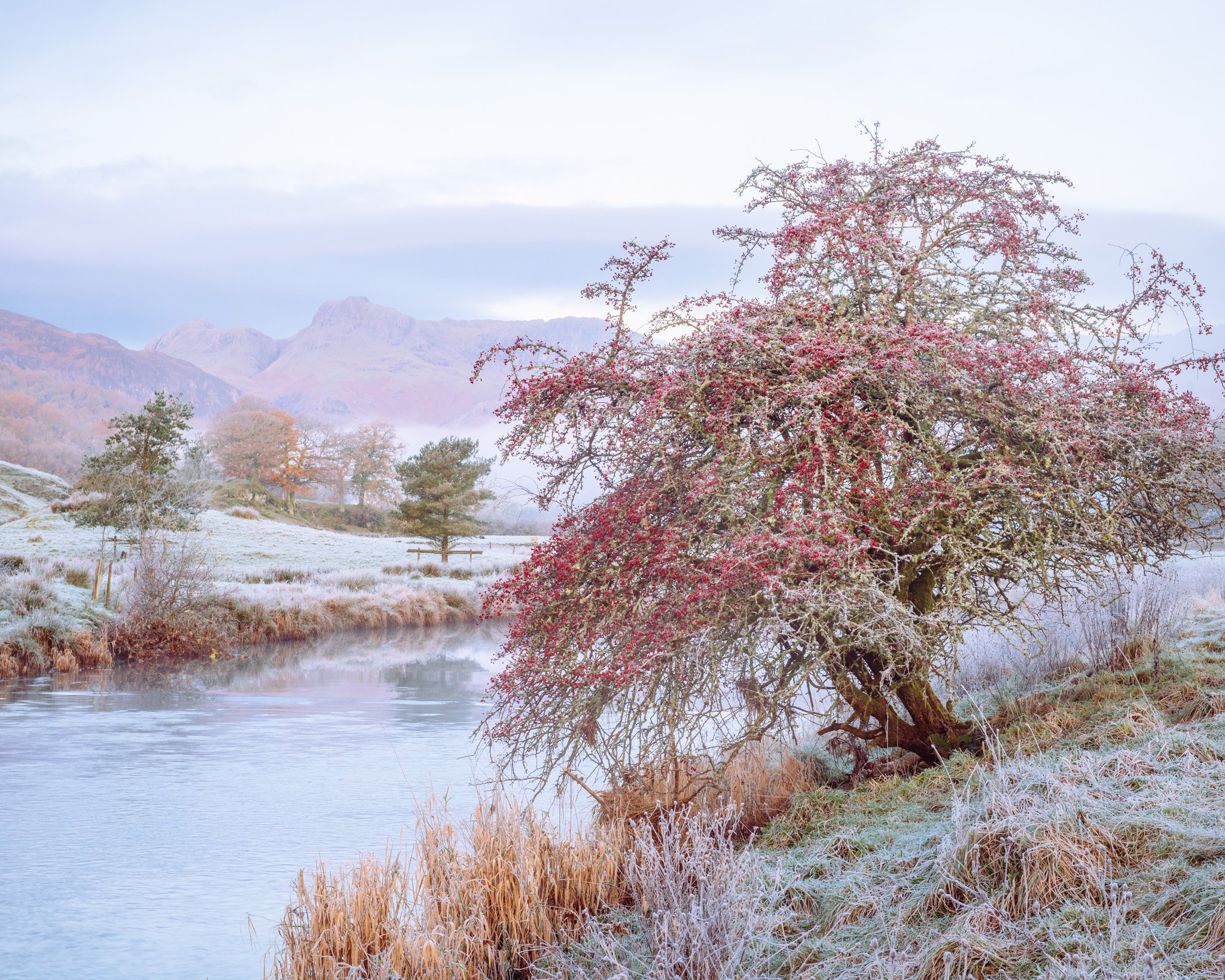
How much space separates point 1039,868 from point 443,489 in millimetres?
33059

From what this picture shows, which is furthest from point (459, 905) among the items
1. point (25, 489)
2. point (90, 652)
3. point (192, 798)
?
point (25, 489)

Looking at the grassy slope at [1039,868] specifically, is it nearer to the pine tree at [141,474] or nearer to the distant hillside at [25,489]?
the pine tree at [141,474]

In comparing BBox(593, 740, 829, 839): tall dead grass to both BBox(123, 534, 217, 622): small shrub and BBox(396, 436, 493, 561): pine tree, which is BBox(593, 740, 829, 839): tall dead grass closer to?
BBox(123, 534, 217, 622): small shrub

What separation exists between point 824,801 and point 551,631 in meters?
2.20

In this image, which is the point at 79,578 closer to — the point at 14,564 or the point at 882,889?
the point at 14,564

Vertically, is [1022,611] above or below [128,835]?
above

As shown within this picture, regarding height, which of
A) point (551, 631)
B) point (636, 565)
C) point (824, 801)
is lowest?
point (824, 801)

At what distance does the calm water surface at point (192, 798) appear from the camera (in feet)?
20.3

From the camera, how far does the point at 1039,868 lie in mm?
4105

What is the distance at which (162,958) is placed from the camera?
231 inches

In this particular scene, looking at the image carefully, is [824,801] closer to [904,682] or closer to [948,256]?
[904,682]

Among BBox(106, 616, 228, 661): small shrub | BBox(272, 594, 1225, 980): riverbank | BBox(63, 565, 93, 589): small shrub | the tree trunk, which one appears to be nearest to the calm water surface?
BBox(272, 594, 1225, 980): riverbank

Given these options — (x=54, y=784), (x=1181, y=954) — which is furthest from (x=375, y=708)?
(x=1181, y=954)

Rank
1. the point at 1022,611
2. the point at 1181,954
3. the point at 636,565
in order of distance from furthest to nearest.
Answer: the point at 1022,611, the point at 636,565, the point at 1181,954
